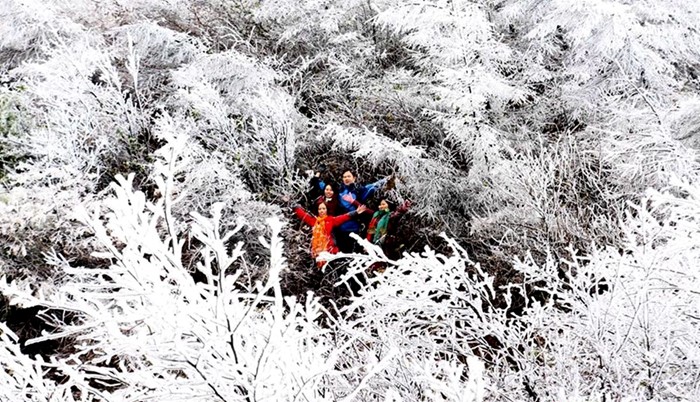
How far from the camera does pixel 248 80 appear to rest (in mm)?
9094

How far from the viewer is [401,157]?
7.61 meters

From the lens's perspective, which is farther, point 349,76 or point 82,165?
point 349,76

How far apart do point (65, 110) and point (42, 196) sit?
2.17 metres

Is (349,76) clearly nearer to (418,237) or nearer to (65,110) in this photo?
(418,237)

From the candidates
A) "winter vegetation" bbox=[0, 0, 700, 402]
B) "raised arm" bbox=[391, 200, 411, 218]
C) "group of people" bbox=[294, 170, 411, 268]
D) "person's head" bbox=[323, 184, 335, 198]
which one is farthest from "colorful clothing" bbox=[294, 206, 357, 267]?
"raised arm" bbox=[391, 200, 411, 218]

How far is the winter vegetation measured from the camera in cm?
356

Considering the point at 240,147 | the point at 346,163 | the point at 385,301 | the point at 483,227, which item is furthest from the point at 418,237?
→ the point at 385,301

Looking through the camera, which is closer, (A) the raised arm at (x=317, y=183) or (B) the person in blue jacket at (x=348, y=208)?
(B) the person in blue jacket at (x=348, y=208)

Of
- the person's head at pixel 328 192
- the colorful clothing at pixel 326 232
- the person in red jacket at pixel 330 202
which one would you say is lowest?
the colorful clothing at pixel 326 232

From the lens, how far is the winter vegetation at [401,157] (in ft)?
11.7

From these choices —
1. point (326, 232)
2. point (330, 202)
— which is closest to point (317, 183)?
point (330, 202)

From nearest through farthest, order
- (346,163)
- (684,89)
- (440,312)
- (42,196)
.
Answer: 1. (440,312)
2. (42,196)
3. (684,89)
4. (346,163)

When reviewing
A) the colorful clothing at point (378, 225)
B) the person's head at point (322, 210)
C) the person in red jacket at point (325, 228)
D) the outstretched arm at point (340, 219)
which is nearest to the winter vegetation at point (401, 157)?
the colorful clothing at point (378, 225)

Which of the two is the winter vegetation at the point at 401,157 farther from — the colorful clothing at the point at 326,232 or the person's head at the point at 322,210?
the person's head at the point at 322,210
